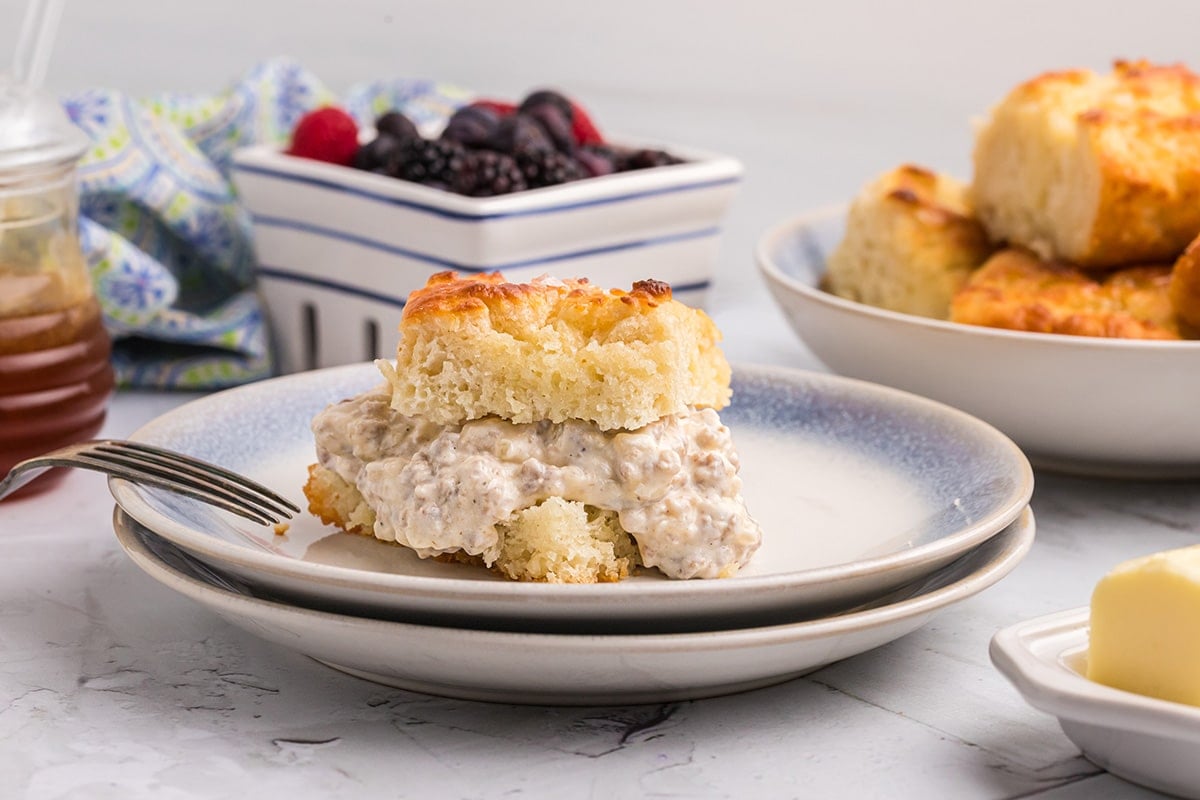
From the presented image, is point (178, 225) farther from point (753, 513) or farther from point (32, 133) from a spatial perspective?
point (753, 513)

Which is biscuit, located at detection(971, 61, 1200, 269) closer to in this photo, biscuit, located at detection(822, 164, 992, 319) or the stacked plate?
biscuit, located at detection(822, 164, 992, 319)

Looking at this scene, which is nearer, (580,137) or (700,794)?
(700,794)

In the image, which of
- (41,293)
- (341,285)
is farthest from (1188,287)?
(41,293)

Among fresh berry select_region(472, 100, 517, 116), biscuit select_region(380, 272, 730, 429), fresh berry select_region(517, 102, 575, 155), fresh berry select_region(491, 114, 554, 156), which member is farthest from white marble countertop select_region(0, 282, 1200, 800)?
fresh berry select_region(472, 100, 517, 116)

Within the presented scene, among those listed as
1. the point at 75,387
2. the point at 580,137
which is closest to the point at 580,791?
the point at 75,387

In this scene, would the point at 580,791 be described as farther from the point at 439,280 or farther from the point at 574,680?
the point at 439,280
